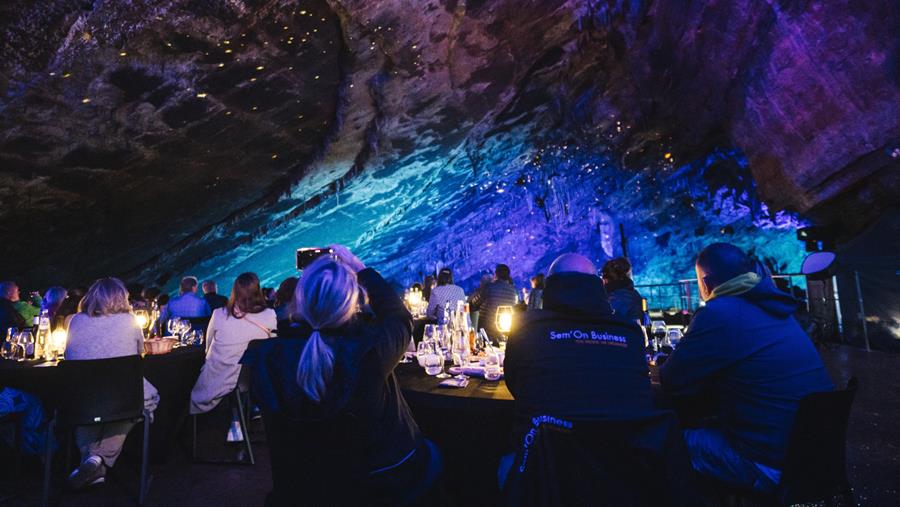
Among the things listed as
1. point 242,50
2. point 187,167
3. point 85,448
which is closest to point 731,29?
point 242,50

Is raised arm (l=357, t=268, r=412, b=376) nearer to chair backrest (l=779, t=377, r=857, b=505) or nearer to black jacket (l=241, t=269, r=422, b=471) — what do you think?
black jacket (l=241, t=269, r=422, b=471)

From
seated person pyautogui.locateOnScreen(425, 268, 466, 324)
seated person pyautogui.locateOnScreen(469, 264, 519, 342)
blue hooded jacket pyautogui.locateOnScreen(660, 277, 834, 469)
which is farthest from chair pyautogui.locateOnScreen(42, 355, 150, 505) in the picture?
seated person pyautogui.locateOnScreen(425, 268, 466, 324)

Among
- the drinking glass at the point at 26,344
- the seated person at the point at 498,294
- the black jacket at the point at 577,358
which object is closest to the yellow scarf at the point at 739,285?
the black jacket at the point at 577,358

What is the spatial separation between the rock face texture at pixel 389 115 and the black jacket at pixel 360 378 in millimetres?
3906

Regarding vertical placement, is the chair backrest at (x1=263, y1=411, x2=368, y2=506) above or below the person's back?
below

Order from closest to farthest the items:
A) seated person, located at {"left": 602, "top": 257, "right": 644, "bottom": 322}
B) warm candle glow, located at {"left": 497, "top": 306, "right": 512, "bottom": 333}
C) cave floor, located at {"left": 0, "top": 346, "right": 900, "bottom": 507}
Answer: warm candle glow, located at {"left": 497, "top": 306, "right": 512, "bottom": 333} → cave floor, located at {"left": 0, "top": 346, "right": 900, "bottom": 507} → seated person, located at {"left": 602, "top": 257, "right": 644, "bottom": 322}

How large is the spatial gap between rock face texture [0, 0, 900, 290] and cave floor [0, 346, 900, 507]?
352cm

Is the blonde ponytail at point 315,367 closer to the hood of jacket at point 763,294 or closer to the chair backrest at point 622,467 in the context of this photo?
the chair backrest at point 622,467

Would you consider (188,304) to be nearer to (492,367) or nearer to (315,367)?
(492,367)

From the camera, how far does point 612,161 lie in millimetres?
12617

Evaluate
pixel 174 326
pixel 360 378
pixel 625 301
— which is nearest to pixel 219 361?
pixel 174 326

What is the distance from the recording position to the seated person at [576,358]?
59.1 inches

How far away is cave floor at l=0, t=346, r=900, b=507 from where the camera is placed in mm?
2938

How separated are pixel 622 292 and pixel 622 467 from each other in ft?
9.25
